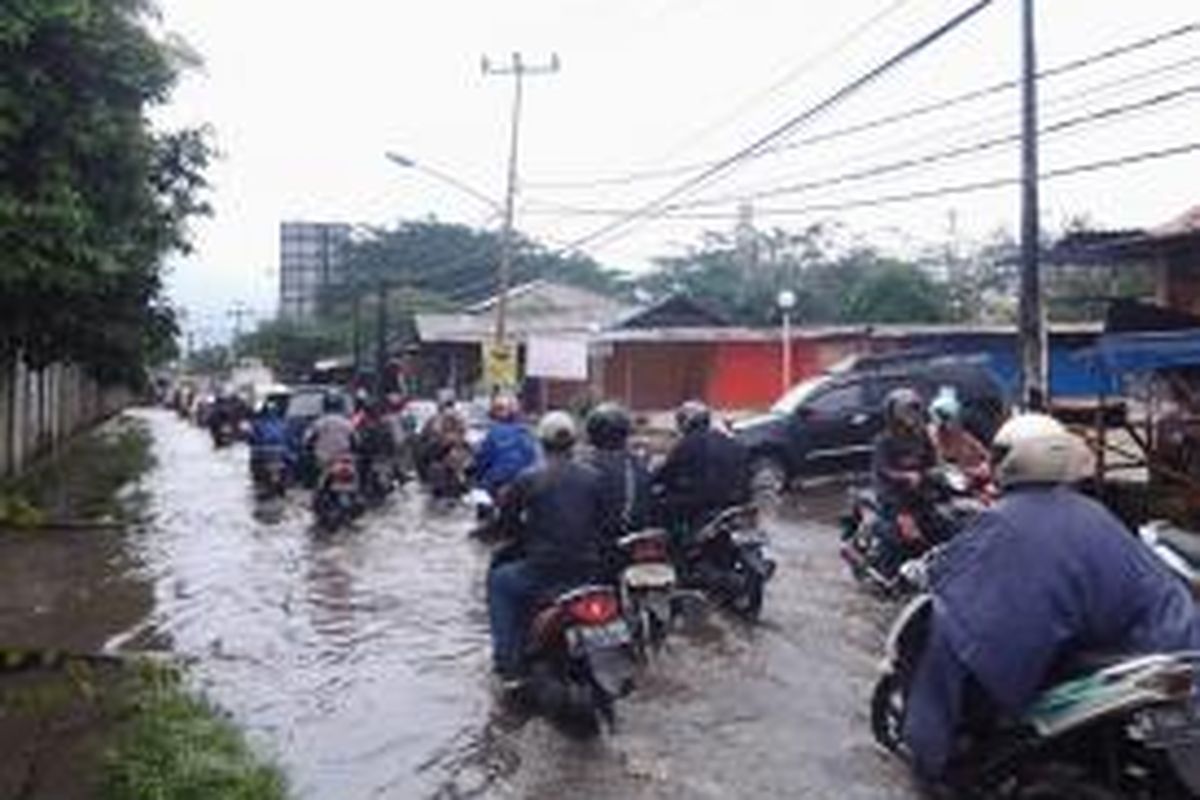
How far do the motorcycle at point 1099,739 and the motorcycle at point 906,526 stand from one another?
683 centimetres

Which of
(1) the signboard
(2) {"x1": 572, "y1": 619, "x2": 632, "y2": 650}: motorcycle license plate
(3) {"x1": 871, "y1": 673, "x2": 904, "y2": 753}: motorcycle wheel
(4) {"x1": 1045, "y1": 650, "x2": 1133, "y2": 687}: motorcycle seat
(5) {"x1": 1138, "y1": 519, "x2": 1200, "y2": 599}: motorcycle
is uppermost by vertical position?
(1) the signboard

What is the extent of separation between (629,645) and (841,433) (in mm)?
16805

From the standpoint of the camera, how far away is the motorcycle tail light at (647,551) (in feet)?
36.4

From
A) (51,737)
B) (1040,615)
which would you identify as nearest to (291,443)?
(51,737)

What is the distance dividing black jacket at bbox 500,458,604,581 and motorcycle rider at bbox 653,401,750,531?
126 inches

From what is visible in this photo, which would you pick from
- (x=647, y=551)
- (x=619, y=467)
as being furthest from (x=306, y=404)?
(x=647, y=551)

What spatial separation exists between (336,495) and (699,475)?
9.30 meters

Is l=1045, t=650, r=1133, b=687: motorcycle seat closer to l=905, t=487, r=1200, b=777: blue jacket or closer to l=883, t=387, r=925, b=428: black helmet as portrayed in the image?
l=905, t=487, r=1200, b=777: blue jacket

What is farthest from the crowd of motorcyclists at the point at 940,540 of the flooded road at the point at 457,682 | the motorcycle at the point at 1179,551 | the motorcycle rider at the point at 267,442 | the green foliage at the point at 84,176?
the motorcycle rider at the point at 267,442

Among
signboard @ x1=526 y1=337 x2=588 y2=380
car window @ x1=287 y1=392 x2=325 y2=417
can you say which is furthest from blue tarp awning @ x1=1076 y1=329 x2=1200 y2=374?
signboard @ x1=526 y1=337 x2=588 y2=380

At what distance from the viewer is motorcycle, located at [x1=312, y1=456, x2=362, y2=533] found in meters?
21.7

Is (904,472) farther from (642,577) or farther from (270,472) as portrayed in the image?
(270,472)

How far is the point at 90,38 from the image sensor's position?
753 inches

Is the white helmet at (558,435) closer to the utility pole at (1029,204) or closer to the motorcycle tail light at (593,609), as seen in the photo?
the motorcycle tail light at (593,609)
